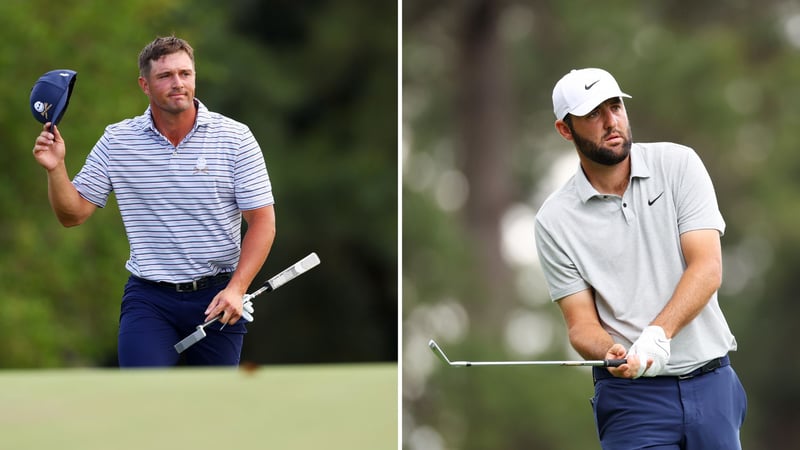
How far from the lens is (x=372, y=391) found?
9195 mm

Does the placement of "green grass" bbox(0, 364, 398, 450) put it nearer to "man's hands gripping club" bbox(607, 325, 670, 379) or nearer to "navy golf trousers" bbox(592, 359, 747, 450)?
"navy golf trousers" bbox(592, 359, 747, 450)

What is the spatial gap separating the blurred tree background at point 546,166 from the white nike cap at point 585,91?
13.0 m

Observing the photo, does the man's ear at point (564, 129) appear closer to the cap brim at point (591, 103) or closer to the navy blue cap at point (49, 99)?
the cap brim at point (591, 103)

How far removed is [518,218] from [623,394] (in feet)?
54.6

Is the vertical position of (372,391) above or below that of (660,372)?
below

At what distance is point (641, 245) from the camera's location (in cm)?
484

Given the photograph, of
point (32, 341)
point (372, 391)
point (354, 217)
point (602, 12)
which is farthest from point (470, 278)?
point (372, 391)

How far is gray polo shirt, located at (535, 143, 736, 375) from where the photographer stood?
4.81m

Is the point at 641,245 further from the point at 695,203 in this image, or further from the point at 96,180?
the point at 96,180

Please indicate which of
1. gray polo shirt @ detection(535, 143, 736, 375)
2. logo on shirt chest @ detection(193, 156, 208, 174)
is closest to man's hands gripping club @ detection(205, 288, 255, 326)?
logo on shirt chest @ detection(193, 156, 208, 174)

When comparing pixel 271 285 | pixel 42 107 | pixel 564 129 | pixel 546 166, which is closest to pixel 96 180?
pixel 42 107

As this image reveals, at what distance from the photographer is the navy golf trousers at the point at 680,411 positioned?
15.5 feet

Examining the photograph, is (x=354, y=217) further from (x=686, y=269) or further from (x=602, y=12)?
(x=686, y=269)

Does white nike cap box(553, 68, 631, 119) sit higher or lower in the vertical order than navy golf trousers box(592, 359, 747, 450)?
higher
